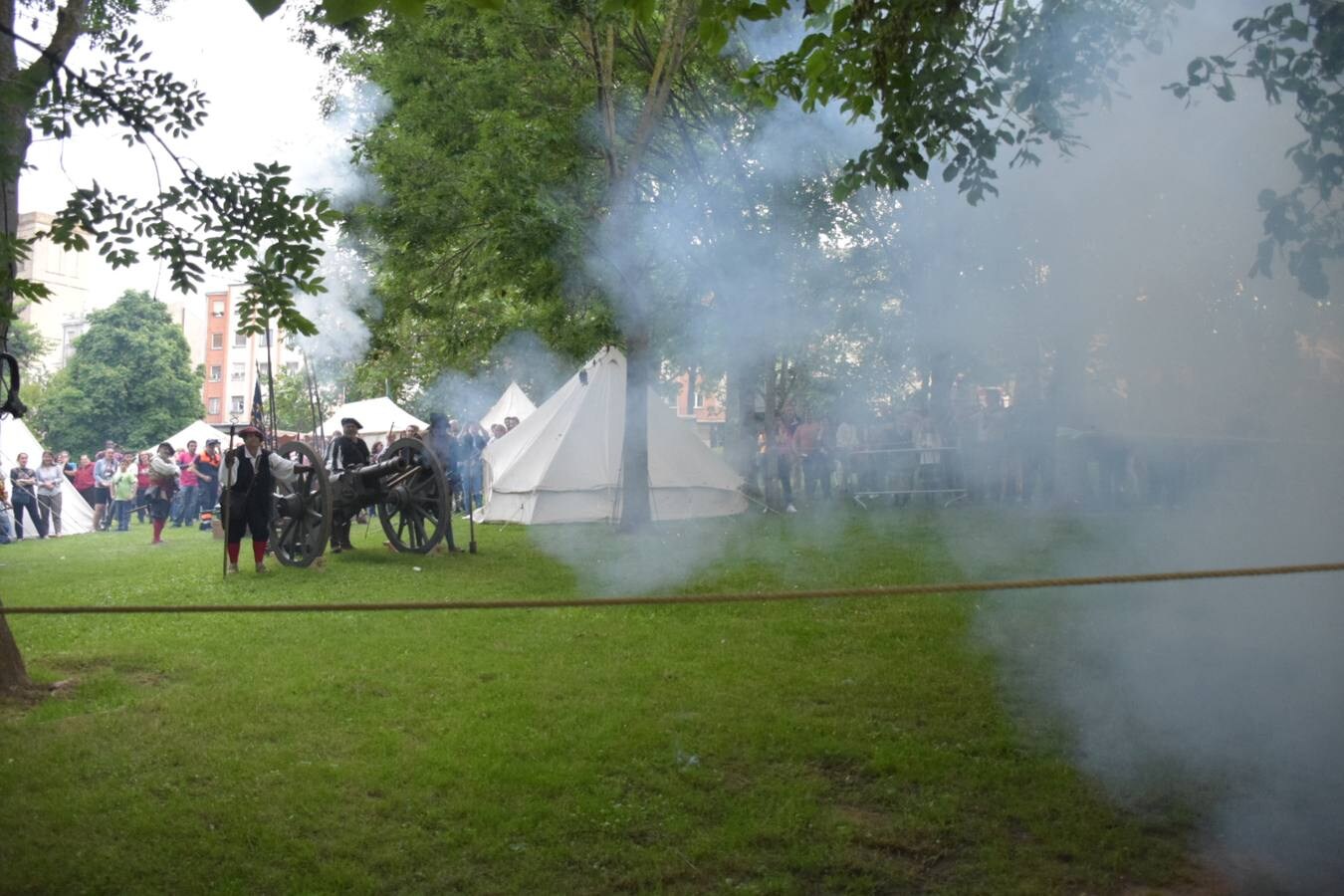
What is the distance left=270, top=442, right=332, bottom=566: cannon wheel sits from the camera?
9.96 meters

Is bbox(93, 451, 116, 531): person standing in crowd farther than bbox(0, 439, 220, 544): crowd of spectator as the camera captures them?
Yes

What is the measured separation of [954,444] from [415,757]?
19.7 ft

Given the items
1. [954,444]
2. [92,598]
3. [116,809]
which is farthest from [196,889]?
[954,444]

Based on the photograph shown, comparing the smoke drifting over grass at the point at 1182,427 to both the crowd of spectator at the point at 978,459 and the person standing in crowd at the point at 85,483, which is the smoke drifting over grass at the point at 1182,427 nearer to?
the crowd of spectator at the point at 978,459

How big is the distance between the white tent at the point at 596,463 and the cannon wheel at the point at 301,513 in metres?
4.27

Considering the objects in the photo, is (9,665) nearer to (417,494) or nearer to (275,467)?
(275,467)

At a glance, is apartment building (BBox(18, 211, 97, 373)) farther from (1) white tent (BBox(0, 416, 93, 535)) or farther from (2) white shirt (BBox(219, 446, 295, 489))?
(2) white shirt (BBox(219, 446, 295, 489))

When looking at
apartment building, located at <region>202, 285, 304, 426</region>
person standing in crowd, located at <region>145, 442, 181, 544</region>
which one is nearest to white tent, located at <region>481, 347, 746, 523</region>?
person standing in crowd, located at <region>145, 442, 181, 544</region>

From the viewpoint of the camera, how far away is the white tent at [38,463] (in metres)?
17.5

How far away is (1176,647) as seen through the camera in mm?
5336

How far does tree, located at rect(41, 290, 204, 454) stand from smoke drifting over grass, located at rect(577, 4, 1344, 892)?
37.8m

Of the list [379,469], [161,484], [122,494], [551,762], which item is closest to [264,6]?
[551,762]

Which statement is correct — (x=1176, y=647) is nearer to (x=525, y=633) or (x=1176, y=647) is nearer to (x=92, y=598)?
(x=525, y=633)

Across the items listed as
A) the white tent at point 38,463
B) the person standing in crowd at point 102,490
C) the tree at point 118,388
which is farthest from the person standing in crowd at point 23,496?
the tree at point 118,388
